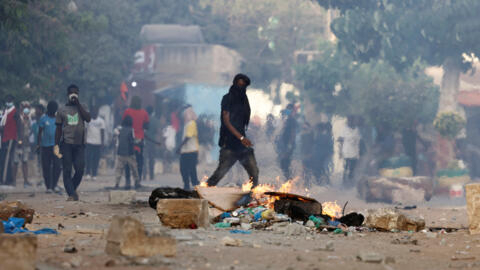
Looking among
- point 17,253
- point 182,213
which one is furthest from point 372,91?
point 17,253

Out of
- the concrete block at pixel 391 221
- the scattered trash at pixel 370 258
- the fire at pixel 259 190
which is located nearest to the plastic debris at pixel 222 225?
the fire at pixel 259 190

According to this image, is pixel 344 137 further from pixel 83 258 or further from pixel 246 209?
pixel 83 258

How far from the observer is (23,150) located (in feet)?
67.4

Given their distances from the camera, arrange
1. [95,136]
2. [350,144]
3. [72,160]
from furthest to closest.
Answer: [350,144] < [95,136] < [72,160]

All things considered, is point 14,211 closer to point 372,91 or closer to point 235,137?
point 235,137

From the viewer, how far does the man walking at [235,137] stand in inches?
470

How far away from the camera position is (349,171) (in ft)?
74.7

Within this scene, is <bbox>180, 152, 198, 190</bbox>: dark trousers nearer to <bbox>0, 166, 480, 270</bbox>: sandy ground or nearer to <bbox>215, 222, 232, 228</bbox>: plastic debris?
<bbox>0, 166, 480, 270</bbox>: sandy ground

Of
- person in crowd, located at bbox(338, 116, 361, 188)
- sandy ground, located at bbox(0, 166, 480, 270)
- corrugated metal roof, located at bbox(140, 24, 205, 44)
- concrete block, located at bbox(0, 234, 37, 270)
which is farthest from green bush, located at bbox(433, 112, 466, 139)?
corrugated metal roof, located at bbox(140, 24, 205, 44)

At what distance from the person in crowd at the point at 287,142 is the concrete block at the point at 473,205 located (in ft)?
37.2

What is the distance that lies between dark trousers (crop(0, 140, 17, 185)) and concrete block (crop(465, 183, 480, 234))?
40.6ft

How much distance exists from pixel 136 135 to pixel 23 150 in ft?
9.27

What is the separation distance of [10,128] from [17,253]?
14197 millimetres

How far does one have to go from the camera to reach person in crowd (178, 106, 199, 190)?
19.0m
